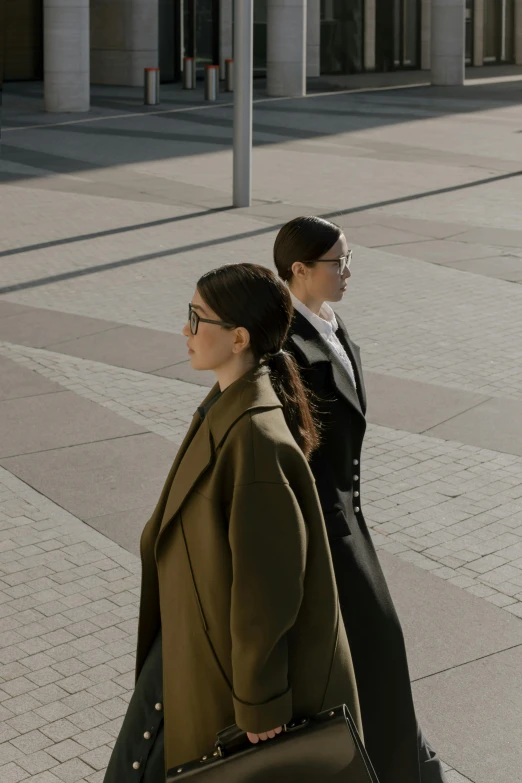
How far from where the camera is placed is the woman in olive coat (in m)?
2.81

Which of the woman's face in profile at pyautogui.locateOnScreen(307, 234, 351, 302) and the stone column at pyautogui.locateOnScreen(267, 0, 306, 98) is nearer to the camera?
the woman's face in profile at pyautogui.locateOnScreen(307, 234, 351, 302)

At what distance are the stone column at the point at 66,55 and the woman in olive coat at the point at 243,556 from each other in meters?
25.6

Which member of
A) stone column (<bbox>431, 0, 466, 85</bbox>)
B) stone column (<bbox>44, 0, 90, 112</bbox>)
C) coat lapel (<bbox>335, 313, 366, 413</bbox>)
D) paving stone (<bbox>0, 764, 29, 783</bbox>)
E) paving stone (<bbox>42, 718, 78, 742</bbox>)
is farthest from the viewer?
stone column (<bbox>431, 0, 466, 85</bbox>)

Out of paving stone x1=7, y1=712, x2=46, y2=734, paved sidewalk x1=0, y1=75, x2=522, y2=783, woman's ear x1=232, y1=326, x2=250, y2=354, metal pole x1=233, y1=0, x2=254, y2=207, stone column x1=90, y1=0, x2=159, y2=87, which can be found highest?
stone column x1=90, y1=0, x2=159, y2=87

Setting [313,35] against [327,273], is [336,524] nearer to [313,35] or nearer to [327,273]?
[327,273]

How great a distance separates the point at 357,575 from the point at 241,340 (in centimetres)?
90

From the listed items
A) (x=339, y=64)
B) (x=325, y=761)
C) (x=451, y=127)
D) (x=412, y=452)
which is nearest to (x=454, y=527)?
(x=412, y=452)

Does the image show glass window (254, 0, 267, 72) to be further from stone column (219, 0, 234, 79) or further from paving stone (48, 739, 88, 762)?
paving stone (48, 739, 88, 762)

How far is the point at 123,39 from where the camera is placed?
112 ft

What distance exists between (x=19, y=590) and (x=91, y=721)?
1206 millimetres

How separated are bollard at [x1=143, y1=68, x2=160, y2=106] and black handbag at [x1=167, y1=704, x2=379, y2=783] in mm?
28174

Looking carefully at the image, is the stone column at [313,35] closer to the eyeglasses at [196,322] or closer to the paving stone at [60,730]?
the paving stone at [60,730]

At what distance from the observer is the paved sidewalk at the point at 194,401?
483 centimetres

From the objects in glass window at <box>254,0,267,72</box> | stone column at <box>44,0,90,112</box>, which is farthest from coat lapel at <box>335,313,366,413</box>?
glass window at <box>254,0,267,72</box>
